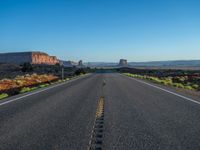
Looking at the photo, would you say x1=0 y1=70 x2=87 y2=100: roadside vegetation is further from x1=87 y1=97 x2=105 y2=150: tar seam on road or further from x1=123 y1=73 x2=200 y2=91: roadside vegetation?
x1=123 y1=73 x2=200 y2=91: roadside vegetation

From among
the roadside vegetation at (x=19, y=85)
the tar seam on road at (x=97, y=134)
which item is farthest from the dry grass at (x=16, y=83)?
the tar seam on road at (x=97, y=134)

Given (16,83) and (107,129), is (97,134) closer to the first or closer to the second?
(107,129)

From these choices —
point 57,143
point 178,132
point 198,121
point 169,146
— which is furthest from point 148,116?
point 57,143

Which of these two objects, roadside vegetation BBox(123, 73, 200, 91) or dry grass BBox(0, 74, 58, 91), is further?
dry grass BBox(0, 74, 58, 91)

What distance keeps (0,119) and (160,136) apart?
445 centimetres

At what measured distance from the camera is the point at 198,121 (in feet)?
22.9

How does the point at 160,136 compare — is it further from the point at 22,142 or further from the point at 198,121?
the point at 22,142

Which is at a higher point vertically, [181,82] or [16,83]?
[16,83]

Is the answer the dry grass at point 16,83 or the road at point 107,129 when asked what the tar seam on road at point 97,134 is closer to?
the road at point 107,129

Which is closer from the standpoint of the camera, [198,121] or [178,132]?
[178,132]

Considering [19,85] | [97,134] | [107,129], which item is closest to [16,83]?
[19,85]

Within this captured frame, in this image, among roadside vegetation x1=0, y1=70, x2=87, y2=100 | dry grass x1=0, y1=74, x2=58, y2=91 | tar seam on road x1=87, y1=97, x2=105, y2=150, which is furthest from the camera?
dry grass x1=0, y1=74, x2=58, y2=91

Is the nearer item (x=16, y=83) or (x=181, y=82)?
(x=16, y=83)

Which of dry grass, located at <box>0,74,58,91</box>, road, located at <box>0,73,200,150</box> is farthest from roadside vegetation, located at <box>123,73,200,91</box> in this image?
road, located at <box>0,73,200,150</box>
